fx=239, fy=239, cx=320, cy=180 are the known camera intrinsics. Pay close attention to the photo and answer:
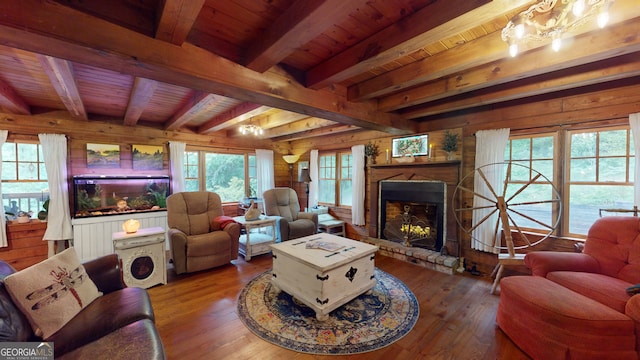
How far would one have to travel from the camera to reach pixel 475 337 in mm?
2006

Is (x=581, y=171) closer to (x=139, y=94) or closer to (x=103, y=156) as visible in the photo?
(x=139, y=94)

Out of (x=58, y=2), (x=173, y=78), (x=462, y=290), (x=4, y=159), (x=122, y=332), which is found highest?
(x=58, y=2)

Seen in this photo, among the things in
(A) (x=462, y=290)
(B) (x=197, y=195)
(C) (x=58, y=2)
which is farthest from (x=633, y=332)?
(B) (x=197, y=195)

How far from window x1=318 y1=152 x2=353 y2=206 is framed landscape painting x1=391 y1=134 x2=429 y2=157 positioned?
1232mm

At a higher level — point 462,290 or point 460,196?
point 460,196

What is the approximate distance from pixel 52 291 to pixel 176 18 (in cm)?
180

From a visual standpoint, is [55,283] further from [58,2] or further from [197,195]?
[197,195]

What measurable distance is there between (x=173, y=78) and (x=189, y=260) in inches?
93.3

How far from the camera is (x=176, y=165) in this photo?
460cm

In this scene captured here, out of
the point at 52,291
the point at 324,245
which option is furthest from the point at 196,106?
the point at 324,245

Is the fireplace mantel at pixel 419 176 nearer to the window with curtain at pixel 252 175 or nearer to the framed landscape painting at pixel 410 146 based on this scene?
the framed landscape painting at pixel 410 146

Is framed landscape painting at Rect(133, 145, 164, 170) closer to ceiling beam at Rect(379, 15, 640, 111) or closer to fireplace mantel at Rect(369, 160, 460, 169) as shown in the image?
fireplace mantel at Rect(369, 160, 460, 169)

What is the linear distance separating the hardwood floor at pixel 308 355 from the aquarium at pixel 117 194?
6.02ft

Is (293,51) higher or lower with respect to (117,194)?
higher
